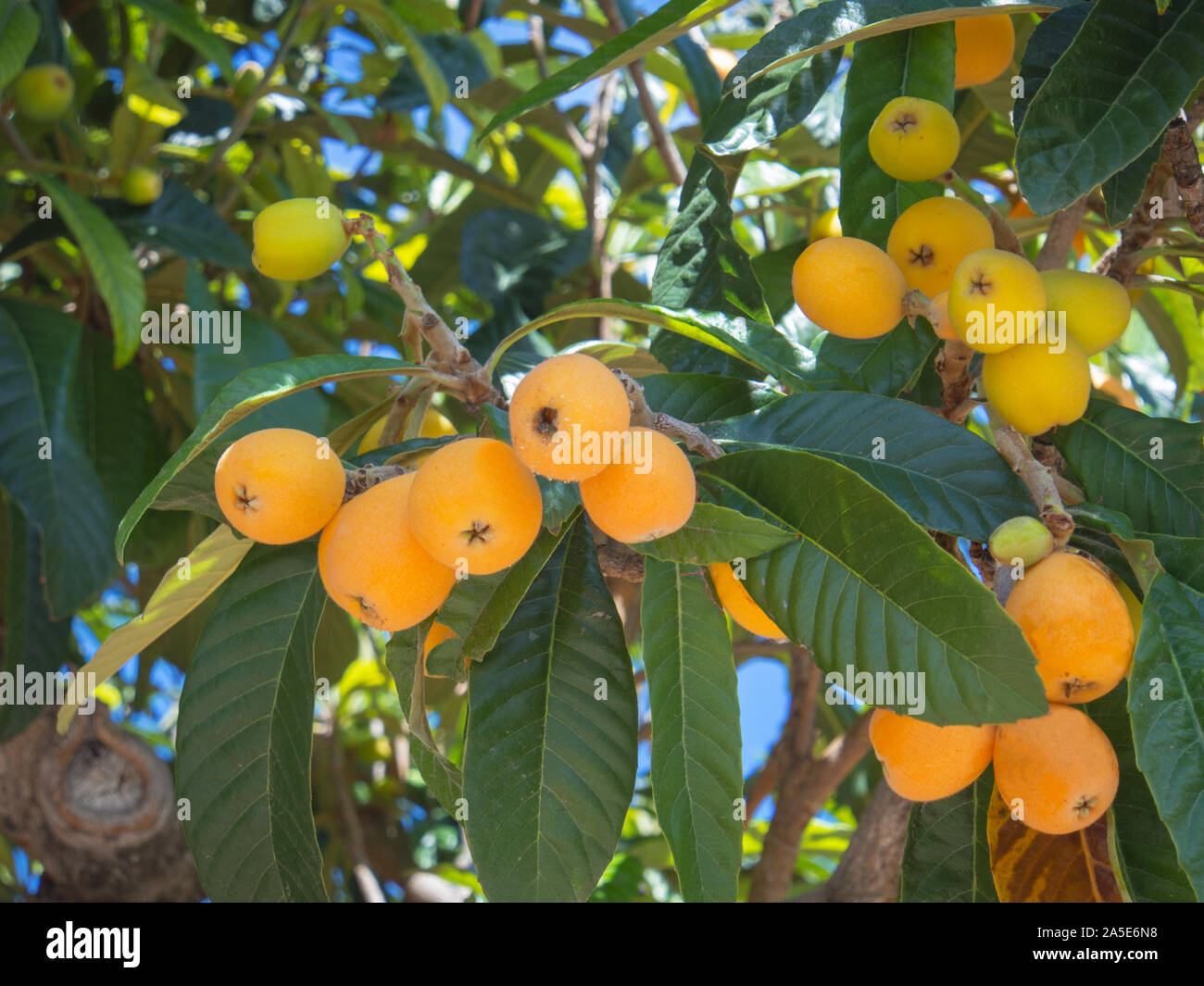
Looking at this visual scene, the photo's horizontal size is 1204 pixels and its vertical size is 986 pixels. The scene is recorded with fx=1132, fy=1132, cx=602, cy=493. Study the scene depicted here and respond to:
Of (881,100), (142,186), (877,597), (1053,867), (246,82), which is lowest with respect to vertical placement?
(1053,867)

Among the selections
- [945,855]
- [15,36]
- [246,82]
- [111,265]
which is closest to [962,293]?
[945,855]

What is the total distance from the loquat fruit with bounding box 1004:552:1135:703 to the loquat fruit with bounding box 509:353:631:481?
36 centimetres

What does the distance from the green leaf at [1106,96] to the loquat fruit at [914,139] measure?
82 mm

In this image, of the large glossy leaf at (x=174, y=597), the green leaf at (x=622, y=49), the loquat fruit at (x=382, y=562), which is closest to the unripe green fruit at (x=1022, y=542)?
the loquat fruit at (x=382, y=562)

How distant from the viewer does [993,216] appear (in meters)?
1.15

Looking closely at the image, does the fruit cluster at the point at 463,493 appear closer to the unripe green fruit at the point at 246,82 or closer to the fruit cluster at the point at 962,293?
the fruit cluster at the point at 962,293

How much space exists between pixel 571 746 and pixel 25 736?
1.64 meters

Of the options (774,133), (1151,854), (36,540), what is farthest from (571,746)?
(36,540)

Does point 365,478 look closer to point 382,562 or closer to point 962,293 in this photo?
point 382,562

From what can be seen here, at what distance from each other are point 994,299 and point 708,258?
1.39 feet

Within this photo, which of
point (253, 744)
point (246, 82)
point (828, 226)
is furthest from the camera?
point (246, 82)

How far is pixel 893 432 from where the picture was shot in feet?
3.35
